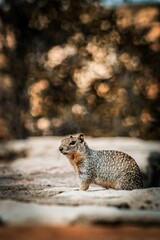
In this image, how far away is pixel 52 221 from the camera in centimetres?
415

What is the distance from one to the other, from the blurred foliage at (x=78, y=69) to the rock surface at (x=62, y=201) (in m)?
5.27

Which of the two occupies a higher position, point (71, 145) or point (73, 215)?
point (73, 215)

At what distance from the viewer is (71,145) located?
6.54 meters

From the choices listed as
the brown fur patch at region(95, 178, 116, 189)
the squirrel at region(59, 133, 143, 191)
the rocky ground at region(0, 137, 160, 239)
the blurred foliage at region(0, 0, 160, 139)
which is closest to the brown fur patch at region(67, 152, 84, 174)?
the squirrel at region(59, 133, 143, 191)

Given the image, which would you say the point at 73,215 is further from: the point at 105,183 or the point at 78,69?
the point at 78,69

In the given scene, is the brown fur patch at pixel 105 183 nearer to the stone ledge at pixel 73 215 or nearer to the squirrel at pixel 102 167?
the squirrel at pixel 102 167

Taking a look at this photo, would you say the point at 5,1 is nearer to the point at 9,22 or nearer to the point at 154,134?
the point at 9,22

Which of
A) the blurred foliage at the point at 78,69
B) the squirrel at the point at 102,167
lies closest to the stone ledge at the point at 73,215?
the squirrel at the point at 102,167

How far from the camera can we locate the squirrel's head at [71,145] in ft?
21.2

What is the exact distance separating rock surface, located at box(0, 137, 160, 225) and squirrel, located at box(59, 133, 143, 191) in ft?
0.50

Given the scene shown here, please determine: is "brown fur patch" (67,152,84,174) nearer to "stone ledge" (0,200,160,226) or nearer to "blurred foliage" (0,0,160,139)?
"stone ledge" (0,200,160,226)

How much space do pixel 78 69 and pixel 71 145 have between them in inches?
324

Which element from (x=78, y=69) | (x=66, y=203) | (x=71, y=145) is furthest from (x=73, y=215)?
(x=78, y=69)

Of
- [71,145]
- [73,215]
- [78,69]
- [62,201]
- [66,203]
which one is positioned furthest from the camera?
[78,69]
